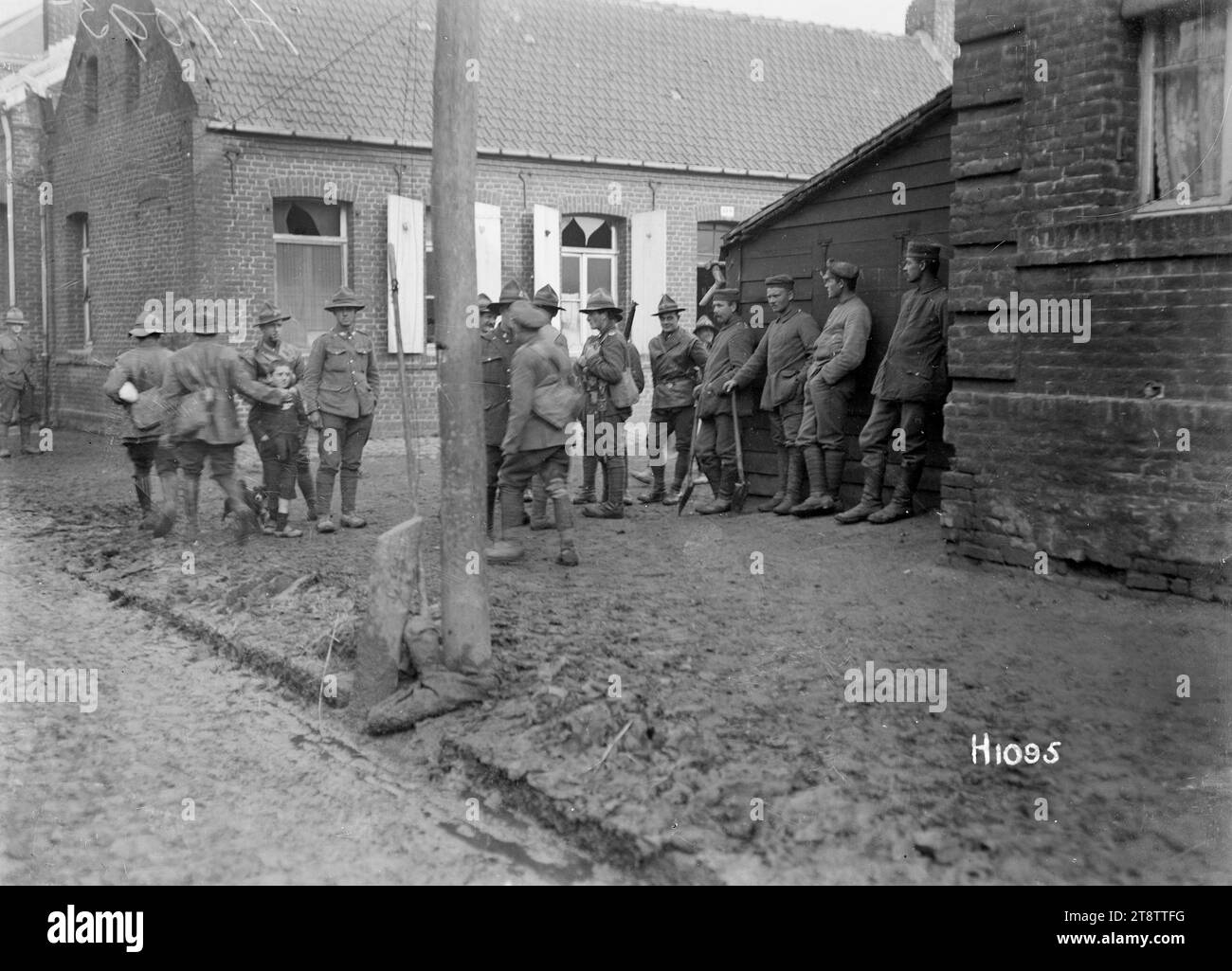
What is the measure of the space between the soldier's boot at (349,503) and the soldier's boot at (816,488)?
3.79 m

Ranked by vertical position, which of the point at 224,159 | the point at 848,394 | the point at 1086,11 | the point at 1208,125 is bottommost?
the point at 848,394

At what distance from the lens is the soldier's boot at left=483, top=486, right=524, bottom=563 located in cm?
905

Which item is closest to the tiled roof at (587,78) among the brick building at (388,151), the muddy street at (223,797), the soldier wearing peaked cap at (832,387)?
the brick building at (388,151)

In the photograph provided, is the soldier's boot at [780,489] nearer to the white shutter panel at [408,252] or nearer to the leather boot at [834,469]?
the leather boot at [834,469]

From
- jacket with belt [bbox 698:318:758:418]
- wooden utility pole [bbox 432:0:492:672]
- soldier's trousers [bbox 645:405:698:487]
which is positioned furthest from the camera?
soldier's trousers [bbox 645:405:698:487]

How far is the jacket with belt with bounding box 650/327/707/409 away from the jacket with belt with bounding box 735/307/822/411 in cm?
88

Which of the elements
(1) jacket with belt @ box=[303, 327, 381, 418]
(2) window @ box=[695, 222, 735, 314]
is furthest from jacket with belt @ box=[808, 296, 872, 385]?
(2) window @ box=[695, 222, 735, 314]

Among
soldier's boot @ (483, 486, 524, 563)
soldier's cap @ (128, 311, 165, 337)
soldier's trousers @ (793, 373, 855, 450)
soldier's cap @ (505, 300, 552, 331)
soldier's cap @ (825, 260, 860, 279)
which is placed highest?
soldier's cap @ (825, 260, 860, 279)

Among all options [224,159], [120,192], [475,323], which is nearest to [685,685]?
[475,323]

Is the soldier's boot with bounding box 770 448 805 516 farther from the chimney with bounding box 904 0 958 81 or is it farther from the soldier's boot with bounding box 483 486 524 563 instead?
the chimney with bounding box 904 0 958 81

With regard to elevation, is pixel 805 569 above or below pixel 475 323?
below

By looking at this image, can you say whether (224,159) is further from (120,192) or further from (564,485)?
(564,485)
